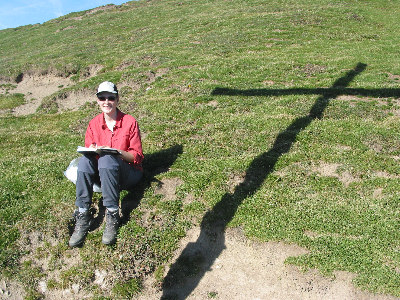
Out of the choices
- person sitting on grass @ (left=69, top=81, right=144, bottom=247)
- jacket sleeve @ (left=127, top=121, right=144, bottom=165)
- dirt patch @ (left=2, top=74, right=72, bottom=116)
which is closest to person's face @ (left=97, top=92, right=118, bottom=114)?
person sitting on grass @ (left=69, top=81, right=144, bottom=247)

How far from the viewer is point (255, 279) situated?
717cm

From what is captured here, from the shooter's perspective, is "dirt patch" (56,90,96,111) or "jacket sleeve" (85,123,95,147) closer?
"jacket sleeve" (85,123,95,147)

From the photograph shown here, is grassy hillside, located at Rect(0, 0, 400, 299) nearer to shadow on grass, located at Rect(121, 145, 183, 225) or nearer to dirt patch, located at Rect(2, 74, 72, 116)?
shadow on grass, located at Rect(121, 145, 183, 225)

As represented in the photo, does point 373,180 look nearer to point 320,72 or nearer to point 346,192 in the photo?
point 346,192

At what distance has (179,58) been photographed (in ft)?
77.0

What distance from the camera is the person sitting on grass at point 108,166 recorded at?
7697mm

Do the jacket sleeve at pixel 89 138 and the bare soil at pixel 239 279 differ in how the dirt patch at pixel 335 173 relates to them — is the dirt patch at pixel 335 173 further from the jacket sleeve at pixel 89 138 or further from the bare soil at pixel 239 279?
the jacket sleeve at pixel 89 138

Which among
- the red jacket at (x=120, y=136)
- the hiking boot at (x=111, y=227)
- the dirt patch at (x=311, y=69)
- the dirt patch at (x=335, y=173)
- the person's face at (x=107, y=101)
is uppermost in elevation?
the person's face at (x=107, y=101)

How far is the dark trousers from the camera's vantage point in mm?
7582

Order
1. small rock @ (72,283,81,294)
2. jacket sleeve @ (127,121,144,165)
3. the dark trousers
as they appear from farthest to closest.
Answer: jacket sleeve @ (127,121,144,165) < the dark trousers < small rock @ (72,283,81,294)

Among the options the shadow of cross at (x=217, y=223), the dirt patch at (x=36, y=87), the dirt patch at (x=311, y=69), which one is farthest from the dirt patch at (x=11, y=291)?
the dirt patch at (x=36, y=87)

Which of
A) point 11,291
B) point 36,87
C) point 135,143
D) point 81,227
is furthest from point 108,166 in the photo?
point 36,87

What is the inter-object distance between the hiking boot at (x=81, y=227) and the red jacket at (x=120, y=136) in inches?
66.2

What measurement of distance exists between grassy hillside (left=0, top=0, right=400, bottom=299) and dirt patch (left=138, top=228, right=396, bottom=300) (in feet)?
0.70
